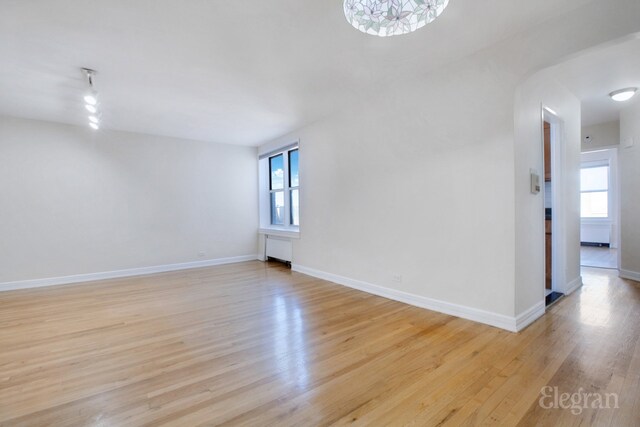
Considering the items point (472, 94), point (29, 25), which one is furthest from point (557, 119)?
point (29, 25)

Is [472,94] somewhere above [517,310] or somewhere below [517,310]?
above

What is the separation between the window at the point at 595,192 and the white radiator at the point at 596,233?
0.28m

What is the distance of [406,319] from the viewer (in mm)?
2934

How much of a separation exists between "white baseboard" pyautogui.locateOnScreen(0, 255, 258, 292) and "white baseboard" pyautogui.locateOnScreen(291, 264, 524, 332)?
284 centimetres

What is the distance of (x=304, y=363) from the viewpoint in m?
2.13

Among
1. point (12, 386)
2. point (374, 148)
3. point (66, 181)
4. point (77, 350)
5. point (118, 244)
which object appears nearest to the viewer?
point (12, 386)

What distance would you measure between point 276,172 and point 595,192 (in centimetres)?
866

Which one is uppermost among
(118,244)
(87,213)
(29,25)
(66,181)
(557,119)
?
(29,25)

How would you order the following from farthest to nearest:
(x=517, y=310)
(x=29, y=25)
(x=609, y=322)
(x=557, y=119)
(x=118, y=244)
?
1. (x=118, y=244)
2. (x=557, y=119)
3. (x=609, y=322)
4. (x=517, y=310)
5. (x=29, y=25)

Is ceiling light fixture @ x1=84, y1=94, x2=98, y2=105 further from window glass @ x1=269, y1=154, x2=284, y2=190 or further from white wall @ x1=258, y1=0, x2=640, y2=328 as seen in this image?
window glass @ x1=269, y1=154, x2=284, y2=190

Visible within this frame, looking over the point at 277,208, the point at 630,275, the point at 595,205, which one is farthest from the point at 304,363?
the point at 595,205

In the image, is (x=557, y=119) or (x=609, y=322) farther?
(x=557, y=119)

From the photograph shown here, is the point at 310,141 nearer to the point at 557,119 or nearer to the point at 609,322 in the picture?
the point at 557,119

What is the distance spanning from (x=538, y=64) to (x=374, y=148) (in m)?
1.83
